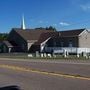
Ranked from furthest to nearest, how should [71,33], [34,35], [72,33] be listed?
[34,35], [71,33], [72,33]

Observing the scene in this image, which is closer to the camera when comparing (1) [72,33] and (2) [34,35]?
(1) [72,33]

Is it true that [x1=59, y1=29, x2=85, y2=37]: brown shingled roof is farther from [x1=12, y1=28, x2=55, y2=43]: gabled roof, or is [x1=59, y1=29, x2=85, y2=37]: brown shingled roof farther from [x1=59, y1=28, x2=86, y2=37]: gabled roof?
[x1=12, y1=28, x2=55, y2=43]: gabled roof

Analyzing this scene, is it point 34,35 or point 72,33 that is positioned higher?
point 34,35

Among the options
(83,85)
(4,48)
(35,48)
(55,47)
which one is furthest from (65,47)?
(83,85)

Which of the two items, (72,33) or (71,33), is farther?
(71,33)

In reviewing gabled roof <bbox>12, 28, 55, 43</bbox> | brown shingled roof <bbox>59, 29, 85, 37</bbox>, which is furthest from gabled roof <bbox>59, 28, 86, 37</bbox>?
gabled roof <bbox>12, 28, 55, 43</bbox>

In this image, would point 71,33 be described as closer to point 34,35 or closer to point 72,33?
point 72,33

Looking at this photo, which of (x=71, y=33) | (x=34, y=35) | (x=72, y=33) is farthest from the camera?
(x=34, y=35)

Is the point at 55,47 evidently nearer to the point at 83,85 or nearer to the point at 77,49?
the point at 77,49

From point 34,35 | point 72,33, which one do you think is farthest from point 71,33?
point 34,35

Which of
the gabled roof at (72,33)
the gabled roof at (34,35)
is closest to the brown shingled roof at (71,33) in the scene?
the gabled roof at (72,33)

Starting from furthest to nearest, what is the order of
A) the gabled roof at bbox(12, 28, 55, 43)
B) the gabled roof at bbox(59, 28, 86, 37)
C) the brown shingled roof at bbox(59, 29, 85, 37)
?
1. the gabled roof at bbox(12, 28, 55, 43)
2. the brown shingled roof at bbox(59, 29, 85, 37)
3. the gabled roof at bbox(59, 28, 86, 37)

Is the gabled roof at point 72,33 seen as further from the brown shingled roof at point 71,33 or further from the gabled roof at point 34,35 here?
the gabled roof at point 34,35

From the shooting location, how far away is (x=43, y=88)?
483 inches
